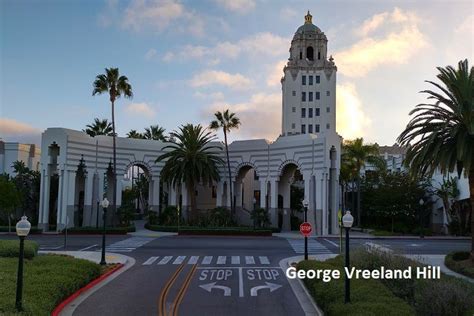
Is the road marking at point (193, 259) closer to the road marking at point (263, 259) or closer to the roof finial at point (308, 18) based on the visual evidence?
the road marking at point (263, 259)

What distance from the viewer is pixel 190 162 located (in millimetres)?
53500

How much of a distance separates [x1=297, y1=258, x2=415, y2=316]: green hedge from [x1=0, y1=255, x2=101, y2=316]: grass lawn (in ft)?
23.7

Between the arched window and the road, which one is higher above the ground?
the arched window

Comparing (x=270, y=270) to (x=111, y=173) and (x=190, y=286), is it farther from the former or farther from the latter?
(x=111, y=173)

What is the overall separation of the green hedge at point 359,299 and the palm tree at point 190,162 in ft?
118

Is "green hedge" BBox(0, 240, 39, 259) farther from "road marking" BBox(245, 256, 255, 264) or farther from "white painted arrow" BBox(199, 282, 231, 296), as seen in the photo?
"road marking" BBox(245, 256, 255, 264)

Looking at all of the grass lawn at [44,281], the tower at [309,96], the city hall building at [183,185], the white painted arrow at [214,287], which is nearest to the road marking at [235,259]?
the white painted arrow at [214,287]

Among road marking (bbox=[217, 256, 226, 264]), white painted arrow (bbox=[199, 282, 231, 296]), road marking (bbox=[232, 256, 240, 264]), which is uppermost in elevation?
road marking (bbox=[232, 256, 240, 264])

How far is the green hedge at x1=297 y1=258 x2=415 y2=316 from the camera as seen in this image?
12123 mm

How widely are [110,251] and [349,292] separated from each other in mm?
22167

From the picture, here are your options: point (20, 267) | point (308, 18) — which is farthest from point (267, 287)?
point (308, 18)

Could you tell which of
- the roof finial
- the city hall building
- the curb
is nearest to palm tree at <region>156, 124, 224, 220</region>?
the city hall building

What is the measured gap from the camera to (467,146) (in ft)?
75.9

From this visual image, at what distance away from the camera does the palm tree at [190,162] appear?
53312 mm
